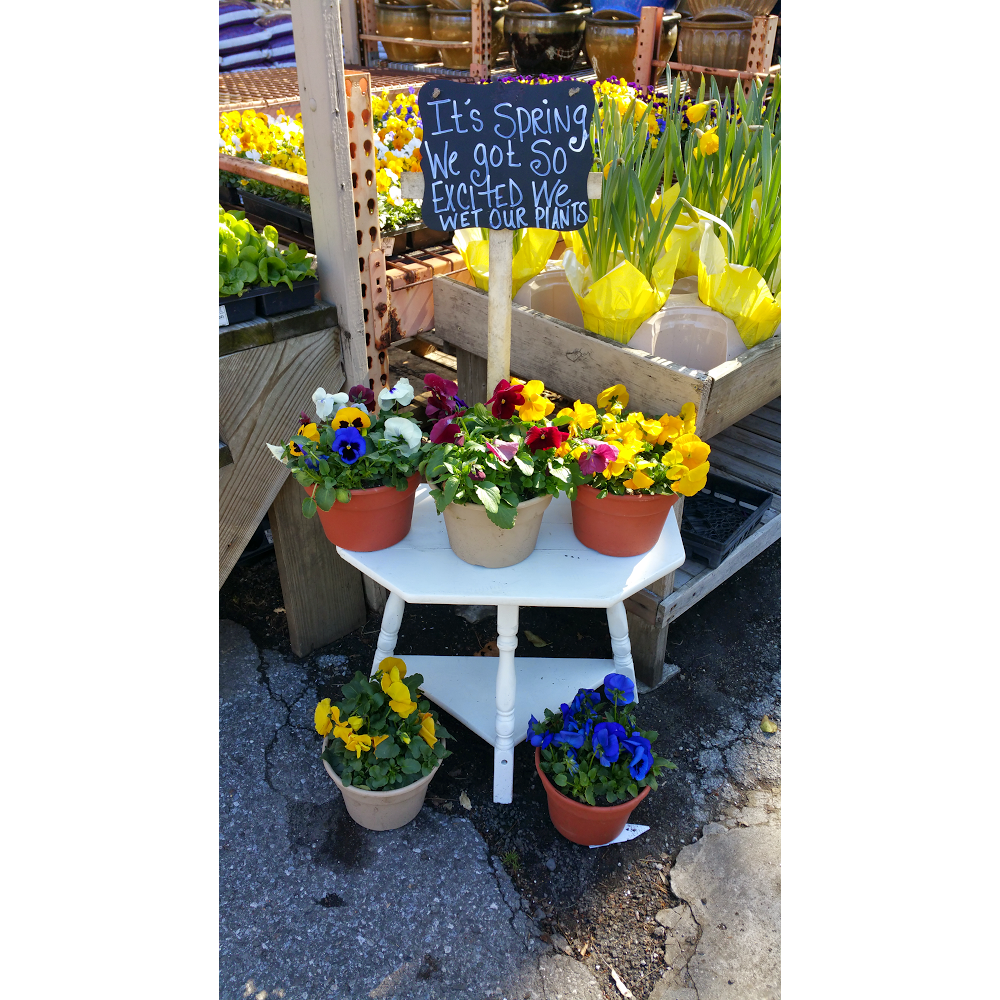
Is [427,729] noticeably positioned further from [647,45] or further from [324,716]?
[647,45]

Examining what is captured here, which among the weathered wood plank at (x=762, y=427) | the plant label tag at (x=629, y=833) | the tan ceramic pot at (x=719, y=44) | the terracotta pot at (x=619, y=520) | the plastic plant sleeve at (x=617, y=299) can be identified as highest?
the tan ceramic pot at (x=719, y=44)

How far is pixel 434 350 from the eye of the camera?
3.29 meters

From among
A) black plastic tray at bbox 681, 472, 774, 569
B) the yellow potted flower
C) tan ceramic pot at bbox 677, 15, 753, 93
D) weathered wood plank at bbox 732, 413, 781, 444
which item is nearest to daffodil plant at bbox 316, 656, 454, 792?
the yellow potted flower

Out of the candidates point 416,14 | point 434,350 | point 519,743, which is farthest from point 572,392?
point 416,14

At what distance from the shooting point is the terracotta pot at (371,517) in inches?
55.1

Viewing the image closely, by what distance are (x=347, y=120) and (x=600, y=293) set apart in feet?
2.17

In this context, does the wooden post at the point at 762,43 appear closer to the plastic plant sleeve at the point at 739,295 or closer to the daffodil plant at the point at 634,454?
the plastic plant sleeve at the point at 739,295

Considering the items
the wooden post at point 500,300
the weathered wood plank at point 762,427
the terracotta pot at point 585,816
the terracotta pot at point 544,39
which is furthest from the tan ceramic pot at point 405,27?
the terracotta pot at point 585,816

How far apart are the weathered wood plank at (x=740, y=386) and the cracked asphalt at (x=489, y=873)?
0.77 m

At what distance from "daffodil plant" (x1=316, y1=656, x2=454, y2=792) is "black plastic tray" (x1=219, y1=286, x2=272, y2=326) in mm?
A: 830

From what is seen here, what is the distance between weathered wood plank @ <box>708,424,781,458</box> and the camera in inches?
99.8

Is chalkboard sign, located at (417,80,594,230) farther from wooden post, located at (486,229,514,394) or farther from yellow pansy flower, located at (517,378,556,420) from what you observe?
yellow pansy flower, located at (517,378,556,420)

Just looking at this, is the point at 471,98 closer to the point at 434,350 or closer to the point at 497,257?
the point at 497,257

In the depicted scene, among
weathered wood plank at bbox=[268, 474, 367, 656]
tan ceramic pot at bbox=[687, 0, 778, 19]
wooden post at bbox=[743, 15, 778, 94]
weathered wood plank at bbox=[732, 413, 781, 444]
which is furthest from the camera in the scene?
tan ceramic pot at bbox=[687, 0, 778, 19]
